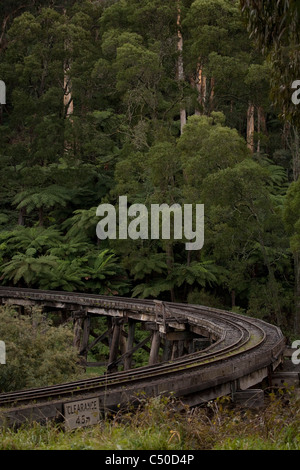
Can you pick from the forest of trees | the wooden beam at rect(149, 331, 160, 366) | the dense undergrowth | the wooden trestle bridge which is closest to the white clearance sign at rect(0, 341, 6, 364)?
the wooden trestle bridge

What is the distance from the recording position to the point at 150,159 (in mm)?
27969

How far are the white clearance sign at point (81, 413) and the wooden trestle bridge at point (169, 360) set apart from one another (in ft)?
0.29

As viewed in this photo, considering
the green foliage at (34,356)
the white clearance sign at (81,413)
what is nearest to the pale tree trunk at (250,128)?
the green foliage at (34,356)

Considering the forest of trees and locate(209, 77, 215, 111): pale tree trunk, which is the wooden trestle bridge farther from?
locate(209, 77, 215, 111): pale tree trunk

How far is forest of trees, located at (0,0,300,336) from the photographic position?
24891 mm

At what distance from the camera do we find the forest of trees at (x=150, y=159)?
81.7 feet

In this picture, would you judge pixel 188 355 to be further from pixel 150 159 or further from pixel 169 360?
pixel 150 159

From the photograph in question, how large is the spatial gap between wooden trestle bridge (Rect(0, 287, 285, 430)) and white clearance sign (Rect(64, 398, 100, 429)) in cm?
9

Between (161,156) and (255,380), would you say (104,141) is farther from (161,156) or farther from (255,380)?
(255,380)

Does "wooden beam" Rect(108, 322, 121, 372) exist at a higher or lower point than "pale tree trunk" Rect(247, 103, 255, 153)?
lower

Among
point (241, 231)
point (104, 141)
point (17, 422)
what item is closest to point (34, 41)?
point (104, 141)

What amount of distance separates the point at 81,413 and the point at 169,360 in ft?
25.5

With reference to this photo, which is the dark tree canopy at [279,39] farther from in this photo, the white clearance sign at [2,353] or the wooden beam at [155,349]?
the wooden beam at [155,349]

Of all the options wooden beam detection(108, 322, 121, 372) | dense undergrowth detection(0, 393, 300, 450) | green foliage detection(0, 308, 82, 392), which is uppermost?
dense undergrowth detection(0, 393, 300, 450)
